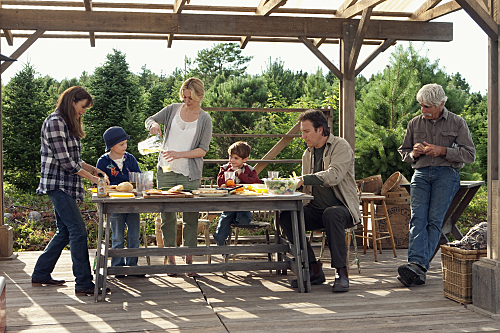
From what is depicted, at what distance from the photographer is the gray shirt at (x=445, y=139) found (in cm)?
399

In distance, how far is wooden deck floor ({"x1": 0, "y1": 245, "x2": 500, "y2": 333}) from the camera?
3033 mm

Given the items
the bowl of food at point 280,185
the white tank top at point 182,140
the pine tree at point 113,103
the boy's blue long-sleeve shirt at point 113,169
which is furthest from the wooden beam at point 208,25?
the pine tree at point 113,103

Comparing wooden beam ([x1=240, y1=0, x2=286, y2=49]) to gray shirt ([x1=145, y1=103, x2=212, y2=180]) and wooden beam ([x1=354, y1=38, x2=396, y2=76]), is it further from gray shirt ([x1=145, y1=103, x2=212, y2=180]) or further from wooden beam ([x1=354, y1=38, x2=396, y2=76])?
gray shirt ([x1=145, y1=103, x2=212, y2=180])

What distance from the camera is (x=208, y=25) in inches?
226

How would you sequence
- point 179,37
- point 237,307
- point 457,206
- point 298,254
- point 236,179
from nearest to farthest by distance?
point 237,307, point 298,254, point 236,179, point 457,206, point 179,37

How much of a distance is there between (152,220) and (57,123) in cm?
436

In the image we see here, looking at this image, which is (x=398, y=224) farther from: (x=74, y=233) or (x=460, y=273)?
(x=74, y=233)

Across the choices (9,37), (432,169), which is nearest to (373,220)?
(432,169)

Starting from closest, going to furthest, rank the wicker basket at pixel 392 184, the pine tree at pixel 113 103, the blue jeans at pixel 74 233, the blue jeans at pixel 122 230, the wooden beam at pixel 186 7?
the blue jeans at pixel 74 233 < the blue jeans at pixel 122 230 < the wooden beam at pixel 186 7 < the wicker basket at pixel 392 184 < the pine tree at pixel 113 103

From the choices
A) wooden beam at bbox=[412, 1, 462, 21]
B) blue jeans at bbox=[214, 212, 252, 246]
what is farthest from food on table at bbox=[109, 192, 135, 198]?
wooden beam at bbox=[412, 1, 462, 21]

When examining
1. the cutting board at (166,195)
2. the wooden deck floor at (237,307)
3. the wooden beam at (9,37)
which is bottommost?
the wooden deck floor at (237,307)

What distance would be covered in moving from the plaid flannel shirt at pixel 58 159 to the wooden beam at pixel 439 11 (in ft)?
13.8

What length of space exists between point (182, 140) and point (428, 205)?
2108 mm

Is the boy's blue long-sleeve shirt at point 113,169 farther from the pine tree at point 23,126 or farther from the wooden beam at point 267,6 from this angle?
the pine tree at point 23,126
